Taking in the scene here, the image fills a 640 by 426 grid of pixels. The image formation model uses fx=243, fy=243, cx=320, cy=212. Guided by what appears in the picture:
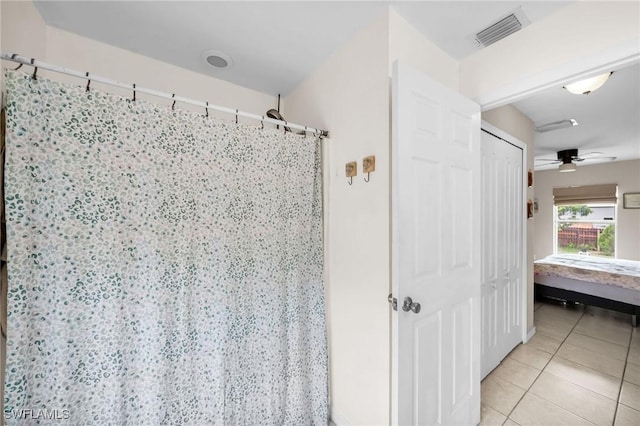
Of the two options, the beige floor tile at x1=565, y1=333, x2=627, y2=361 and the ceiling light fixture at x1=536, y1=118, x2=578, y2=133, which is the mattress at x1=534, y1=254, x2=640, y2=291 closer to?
the beige floor tile at x1=565, y1=333, x2=627, y2=361

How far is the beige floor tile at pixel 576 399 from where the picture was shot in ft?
5.55

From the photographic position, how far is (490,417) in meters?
1.69

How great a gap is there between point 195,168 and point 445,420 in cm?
194

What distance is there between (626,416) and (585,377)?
1.39ft

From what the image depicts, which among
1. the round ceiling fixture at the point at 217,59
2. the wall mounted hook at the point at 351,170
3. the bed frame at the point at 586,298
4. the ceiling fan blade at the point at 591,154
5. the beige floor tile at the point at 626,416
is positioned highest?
the round ceiling fixture at the point at 217,59

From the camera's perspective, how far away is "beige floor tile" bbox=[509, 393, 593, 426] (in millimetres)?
1638

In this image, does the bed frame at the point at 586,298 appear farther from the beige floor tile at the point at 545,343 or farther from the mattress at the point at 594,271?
the beige floor tile at the point at 545,343

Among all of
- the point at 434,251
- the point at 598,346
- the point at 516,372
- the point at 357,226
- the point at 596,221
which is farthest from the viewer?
the point at 596,221

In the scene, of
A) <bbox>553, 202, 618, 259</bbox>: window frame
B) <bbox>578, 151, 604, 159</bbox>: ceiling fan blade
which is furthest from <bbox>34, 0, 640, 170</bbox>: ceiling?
<bbox>553, 202, 618, 259</bbox>: window frame

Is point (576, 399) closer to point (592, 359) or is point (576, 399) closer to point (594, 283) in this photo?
point (592, 359)

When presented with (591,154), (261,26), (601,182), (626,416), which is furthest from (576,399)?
(601,182)

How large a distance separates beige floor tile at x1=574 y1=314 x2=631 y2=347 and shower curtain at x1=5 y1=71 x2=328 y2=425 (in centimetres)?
337

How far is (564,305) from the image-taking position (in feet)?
12.1

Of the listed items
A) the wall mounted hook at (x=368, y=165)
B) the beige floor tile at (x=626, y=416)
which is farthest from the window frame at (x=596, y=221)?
the wall mounted hook at (x=368, y=165)
